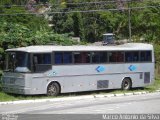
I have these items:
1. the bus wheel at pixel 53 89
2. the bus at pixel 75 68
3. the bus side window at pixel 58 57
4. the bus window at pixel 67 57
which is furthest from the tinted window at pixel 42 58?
the bus wheel at pixel 53 89

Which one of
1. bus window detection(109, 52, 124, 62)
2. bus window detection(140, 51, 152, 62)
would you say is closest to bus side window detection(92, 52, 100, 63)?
bus window detection(109, 52, 124, 62)

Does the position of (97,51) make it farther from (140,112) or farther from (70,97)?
(140,112)

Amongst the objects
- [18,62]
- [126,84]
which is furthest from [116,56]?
[18,62]

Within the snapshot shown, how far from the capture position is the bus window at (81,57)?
27.4 m

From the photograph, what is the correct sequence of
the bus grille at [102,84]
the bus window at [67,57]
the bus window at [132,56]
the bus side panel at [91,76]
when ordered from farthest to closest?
the bus window at [132,56] < the bus grille at [102,84] < the bus window at [67,57] < the bus side panel at [91,76]

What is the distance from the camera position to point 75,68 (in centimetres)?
2720

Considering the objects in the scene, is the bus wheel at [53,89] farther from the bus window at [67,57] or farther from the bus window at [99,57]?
the bus window at [99,57]

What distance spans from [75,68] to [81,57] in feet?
2.68

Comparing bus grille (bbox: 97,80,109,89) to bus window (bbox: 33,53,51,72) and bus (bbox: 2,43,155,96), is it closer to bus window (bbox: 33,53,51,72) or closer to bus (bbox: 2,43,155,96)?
bus (bbox: 2,43,155,96)

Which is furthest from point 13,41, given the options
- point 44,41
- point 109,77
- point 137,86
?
point 137,86

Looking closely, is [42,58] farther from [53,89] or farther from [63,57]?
[53,89]

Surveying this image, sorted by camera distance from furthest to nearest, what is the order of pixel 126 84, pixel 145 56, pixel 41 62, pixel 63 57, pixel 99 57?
1. pixel 145 56
2. pixel 126 84
3. pixel 99 57
4. pixel 63 57
5. pixel 41 62

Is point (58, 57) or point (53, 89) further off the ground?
point (58, 57)

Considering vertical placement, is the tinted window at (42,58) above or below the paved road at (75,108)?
above
